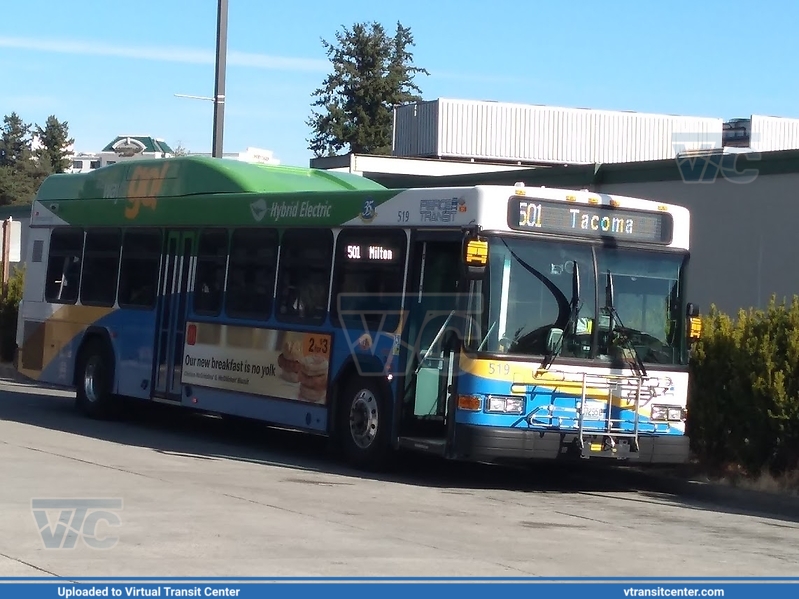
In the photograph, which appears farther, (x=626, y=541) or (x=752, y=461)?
(x=752, y=461)

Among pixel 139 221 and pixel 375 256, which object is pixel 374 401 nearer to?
pixel 375 256

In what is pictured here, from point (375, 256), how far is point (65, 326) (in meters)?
7.01

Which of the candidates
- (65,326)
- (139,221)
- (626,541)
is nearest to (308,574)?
(626,541)

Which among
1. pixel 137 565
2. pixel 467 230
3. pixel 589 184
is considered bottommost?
pixel 137 565

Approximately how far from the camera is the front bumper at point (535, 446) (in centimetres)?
1214

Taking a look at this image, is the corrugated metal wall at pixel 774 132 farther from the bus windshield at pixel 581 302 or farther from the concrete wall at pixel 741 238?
the bus windshield at pixel 581 302

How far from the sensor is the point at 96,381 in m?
18.1

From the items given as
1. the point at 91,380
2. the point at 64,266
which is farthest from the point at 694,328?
the point at 64,266

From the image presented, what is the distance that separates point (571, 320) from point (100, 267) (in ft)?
26.7

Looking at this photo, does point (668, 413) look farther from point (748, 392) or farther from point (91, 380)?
point (91, 380)

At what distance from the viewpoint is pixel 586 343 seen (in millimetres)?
12664

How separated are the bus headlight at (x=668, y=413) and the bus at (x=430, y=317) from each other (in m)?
0.01

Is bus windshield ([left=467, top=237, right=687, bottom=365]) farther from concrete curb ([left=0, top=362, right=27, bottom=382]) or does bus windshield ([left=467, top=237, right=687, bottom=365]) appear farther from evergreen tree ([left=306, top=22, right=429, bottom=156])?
evergreen tree ([left=306, top=22, right=429, bottom=156])
